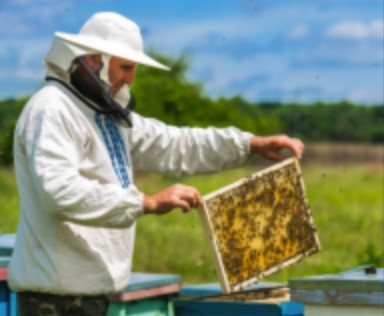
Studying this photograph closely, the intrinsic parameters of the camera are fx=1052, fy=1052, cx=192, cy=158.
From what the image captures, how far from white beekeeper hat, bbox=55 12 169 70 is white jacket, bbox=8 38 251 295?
22 cm

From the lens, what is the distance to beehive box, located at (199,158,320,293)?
455 cm

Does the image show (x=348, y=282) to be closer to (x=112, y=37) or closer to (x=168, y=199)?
(x=168, y=199)

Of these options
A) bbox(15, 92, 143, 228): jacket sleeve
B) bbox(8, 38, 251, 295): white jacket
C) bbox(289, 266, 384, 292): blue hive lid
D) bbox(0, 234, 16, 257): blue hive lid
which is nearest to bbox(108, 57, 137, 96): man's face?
bbox(8, 38, 251, 295): white jacket

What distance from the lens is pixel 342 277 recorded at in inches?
168

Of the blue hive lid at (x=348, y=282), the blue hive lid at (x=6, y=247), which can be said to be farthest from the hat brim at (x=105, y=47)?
the blue hive lid at (x=6, y=247)

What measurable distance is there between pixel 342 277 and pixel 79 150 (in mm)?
1183

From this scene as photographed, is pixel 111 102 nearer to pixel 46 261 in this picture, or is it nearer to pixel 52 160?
pixel 52 160

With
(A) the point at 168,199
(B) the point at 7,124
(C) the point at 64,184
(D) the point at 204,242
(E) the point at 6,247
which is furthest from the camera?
(B) the point at 7,124

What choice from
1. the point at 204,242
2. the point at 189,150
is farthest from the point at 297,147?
the point at 204,242

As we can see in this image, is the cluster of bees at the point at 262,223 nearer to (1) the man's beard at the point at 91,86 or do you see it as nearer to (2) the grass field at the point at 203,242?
(1) the man's beard at the point at 91,86

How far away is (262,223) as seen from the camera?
189 inches

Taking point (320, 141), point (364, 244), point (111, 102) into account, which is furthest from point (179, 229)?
point (320, 141)

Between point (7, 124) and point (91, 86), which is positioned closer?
point (91, 86)

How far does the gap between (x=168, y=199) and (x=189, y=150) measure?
806mm
